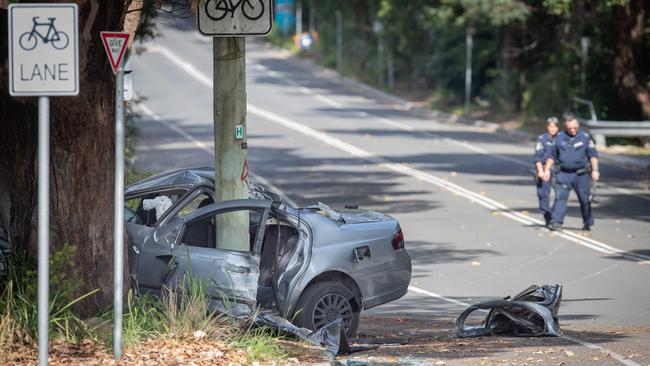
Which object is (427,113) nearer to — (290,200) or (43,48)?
(290,200)

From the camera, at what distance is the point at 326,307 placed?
11.7 m

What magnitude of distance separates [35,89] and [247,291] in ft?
12.2

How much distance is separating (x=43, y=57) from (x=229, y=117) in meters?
4.95

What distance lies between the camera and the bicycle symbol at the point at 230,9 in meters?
12.7

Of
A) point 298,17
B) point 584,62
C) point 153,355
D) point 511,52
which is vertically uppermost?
point 298,17

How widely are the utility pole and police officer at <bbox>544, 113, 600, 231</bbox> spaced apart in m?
8.48

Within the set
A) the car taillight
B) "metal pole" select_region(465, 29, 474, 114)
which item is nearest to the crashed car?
the car taillight

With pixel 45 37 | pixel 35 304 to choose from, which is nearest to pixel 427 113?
pixel 35 304

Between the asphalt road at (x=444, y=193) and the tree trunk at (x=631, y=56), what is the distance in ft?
11.7

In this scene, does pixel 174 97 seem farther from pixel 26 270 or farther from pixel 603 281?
pixel 26 270

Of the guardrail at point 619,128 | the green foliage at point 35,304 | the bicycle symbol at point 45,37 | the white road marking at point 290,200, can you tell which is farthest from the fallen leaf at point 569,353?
the guardrail at point 619,128

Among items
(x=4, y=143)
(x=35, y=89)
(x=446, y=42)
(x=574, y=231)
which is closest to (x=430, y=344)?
(x=4, y=143)

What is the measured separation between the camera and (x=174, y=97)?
197 feet

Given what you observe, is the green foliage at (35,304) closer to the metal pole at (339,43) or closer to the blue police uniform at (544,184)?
the blue police uniform at (544,184)
